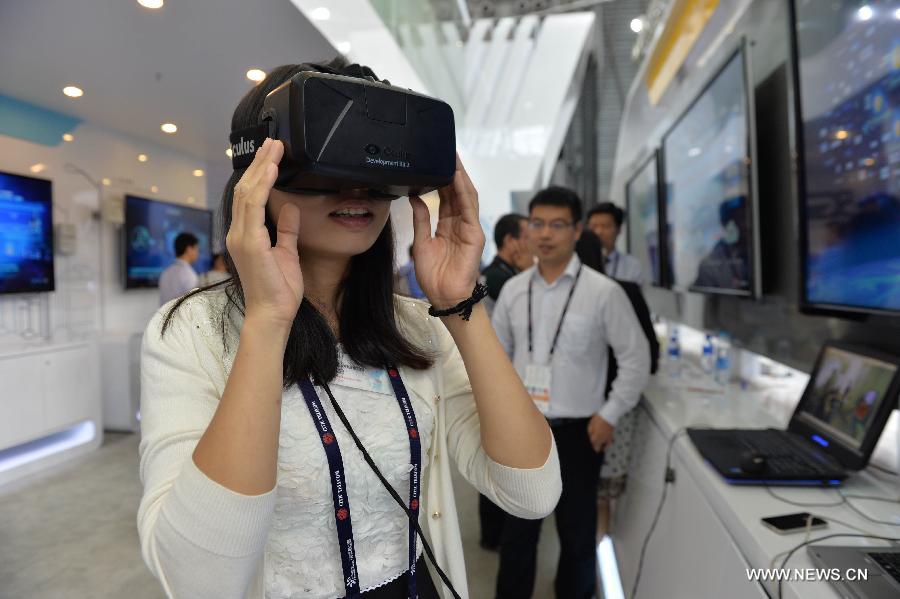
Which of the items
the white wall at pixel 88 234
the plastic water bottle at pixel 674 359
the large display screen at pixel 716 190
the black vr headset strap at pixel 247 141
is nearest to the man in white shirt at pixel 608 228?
the large display screen at pixel 716 190

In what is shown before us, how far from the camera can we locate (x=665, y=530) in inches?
68.8

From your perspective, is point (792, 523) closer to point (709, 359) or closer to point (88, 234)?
point (709, 359)

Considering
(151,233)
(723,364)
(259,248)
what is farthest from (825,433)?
(151,233)

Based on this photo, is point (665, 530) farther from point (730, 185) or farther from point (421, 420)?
point (730, 185)

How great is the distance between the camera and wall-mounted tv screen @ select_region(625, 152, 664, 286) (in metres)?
4.12

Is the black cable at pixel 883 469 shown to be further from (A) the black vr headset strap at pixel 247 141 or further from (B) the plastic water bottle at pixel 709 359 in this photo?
(A) the black vr headset strap at pixel 247 141

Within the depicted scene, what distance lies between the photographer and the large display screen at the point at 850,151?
1357mm

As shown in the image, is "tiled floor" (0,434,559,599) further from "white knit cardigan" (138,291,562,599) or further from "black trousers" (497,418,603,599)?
"white knit cardigan" (138,291,562,599)

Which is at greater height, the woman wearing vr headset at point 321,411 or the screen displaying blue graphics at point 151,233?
the screen displaying blue graphics at point 151,233

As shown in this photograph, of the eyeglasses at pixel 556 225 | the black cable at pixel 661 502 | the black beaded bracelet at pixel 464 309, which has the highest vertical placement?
the eyeglasses at pixel 556 225

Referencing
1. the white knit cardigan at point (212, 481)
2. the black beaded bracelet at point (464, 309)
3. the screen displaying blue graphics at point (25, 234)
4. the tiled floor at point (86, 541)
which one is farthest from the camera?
the screen displaying blue graphics at point (25, 234)

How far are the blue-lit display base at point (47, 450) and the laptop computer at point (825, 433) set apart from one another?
4.05 m

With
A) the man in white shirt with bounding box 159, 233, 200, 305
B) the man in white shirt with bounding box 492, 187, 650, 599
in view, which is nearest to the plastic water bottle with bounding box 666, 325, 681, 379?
the man in white shirt with bounding box 492, 187, 650, 599

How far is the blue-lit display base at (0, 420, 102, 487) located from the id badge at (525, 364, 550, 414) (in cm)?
343
